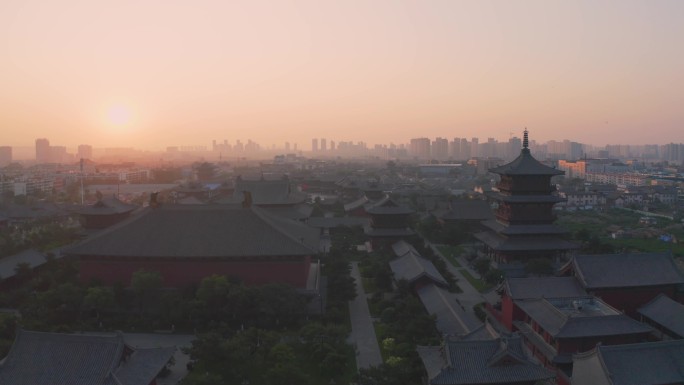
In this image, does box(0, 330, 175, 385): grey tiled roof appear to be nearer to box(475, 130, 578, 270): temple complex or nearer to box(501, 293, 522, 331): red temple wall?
box(501, 293, 522, 331): red temple wall

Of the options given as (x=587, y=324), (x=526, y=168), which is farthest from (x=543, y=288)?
(x=526, y=168)

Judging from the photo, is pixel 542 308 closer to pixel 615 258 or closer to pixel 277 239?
pixel 615 258

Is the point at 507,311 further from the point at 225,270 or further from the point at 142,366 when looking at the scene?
the point at 142,366

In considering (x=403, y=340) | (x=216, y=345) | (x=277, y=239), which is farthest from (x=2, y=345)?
(x=403, y=340)

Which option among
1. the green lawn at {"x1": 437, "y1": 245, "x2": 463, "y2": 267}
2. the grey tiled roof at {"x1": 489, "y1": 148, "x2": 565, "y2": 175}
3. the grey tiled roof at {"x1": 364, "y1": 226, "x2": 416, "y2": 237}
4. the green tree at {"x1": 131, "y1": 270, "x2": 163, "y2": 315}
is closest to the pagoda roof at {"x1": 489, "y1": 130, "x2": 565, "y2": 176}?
the grey tiled roof at {"x1": 489, "y1": 148, "x2": 565, "y2": 175}

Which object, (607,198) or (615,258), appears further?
(607,198)

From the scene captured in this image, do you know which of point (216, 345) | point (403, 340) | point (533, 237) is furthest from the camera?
point (533, 237)
